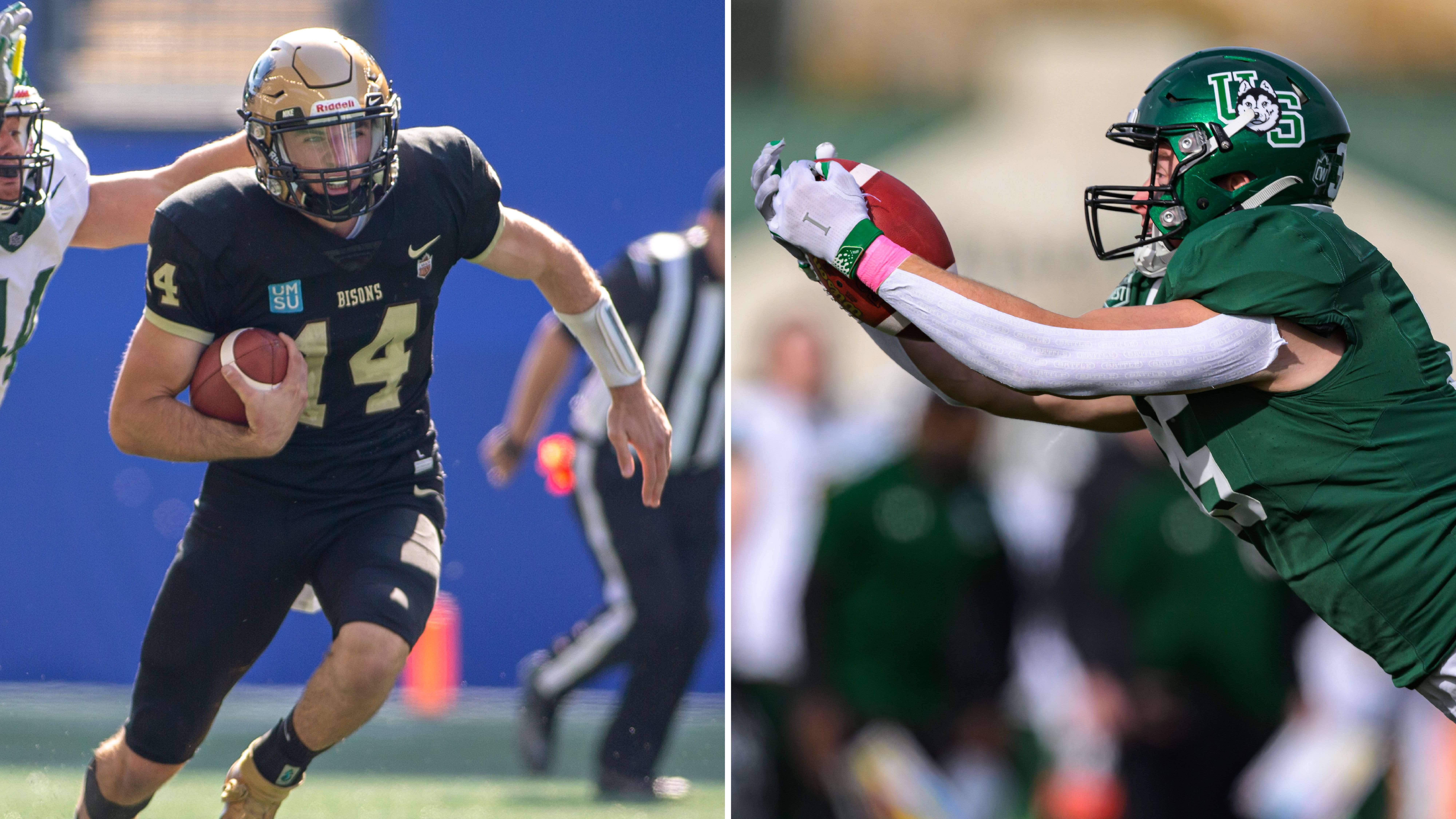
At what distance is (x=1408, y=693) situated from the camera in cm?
498

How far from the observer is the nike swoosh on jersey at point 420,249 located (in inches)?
129

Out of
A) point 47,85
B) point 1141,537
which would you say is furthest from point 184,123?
point 1141,537

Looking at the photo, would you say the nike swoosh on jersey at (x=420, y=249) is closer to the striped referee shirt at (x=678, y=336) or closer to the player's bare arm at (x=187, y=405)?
the player's bare arm at (x=187, y=405)

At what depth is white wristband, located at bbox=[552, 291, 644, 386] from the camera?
12.0ft

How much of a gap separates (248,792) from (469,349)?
1054 millimetres

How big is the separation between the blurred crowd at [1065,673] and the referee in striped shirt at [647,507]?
0.71m

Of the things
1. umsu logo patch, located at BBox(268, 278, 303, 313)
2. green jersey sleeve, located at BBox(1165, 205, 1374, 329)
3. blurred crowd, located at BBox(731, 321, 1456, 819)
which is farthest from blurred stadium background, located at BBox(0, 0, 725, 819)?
green jersey sleeve, located at BBox(1165, 205, 1374, 329)

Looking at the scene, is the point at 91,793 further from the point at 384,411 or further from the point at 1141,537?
the point at 1141,537

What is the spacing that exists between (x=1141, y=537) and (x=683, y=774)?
68.7 inches

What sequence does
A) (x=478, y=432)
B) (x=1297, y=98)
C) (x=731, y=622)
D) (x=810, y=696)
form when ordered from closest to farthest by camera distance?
(x=1297, y=98) < (x=478, y=432) < (x=810, y=696) < (x=731, y=622)

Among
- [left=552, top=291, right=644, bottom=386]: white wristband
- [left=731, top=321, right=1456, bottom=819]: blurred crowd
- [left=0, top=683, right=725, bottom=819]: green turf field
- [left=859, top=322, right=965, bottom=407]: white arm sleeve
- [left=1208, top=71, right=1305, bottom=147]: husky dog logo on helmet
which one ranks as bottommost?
[left=731, top=321, right=1456, bottom=819]: blurred crowd

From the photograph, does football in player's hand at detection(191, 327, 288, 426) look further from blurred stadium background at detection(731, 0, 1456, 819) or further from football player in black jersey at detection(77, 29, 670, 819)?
blurred stadium background at detection(731, 0, 1456, 819)

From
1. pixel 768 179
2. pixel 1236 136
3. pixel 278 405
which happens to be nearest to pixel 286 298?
pixel 278 405

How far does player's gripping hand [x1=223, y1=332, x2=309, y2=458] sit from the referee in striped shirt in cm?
64
